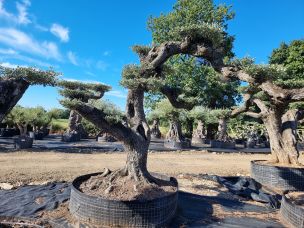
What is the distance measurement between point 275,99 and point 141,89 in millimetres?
2133

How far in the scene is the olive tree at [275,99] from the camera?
4.27 metres

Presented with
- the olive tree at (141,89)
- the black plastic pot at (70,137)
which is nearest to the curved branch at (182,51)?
the olive tree at (141,89)

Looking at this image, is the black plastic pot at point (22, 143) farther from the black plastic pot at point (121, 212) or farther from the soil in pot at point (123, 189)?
the black plastic pot at point (121, 212)

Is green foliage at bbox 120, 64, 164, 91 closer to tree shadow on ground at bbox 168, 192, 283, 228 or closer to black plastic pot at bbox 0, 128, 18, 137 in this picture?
tree shadow on ground at bbox 168, 192, 283, 228

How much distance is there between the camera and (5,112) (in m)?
4.38

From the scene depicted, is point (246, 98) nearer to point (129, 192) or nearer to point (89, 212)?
point (129, 192)

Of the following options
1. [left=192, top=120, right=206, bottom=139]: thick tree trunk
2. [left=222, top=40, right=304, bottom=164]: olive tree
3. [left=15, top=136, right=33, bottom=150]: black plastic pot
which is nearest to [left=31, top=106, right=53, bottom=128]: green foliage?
[left=15, top=136, right=33, bottom=150]: black plastic pot

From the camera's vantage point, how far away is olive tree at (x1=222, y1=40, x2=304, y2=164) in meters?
4.27

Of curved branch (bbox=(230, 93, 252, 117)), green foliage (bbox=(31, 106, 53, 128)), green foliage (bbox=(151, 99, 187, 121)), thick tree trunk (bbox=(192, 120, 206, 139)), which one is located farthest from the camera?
thick tree trunk (bbox=(192, 120, 206, 139))

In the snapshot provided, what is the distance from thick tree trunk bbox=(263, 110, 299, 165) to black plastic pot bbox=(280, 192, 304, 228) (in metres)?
3.28

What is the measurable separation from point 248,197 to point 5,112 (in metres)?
4.85

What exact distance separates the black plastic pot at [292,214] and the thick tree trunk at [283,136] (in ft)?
10.8

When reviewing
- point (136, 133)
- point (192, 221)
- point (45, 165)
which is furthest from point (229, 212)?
point (45, 165)

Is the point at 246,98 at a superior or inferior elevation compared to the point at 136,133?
superior
